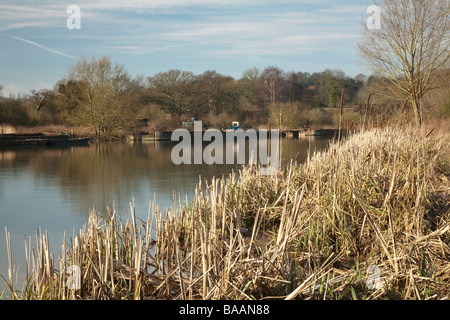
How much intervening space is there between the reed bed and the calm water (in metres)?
0.70

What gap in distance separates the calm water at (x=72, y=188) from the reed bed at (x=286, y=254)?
699mm

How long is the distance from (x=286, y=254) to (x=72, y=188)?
23.9 feet

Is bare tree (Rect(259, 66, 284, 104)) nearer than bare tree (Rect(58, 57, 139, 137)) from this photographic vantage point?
No

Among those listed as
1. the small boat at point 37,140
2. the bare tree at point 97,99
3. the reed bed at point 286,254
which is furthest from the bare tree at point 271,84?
the reed bed at point 286,254

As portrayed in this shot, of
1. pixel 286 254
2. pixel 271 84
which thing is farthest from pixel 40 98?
pixel 286 254

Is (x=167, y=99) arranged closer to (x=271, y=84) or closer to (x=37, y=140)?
(x=271, y=84)

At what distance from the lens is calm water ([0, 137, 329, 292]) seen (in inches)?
234

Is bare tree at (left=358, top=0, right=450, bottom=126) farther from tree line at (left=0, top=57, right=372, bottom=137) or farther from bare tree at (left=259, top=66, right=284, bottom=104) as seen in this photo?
bare tree at (left=259, top=66, right=284, bottom=104)

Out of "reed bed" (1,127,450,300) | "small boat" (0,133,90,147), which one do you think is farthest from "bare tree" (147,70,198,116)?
"reed bed" (1,127,450,300)

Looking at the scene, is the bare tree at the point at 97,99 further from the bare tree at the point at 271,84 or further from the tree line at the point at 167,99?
the bare tree at the point at 271,84

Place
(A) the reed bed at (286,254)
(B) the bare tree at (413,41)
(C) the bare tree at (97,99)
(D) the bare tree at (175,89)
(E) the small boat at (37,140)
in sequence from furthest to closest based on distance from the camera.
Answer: (D) the bare tree at (175,89)
(C) the bare tree at (97,99)
(E) the small boat at (37,140)
(B) the bare tree at (413,41)
(A) the reed bed at (286,254)

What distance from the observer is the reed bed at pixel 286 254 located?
8.59 feet
